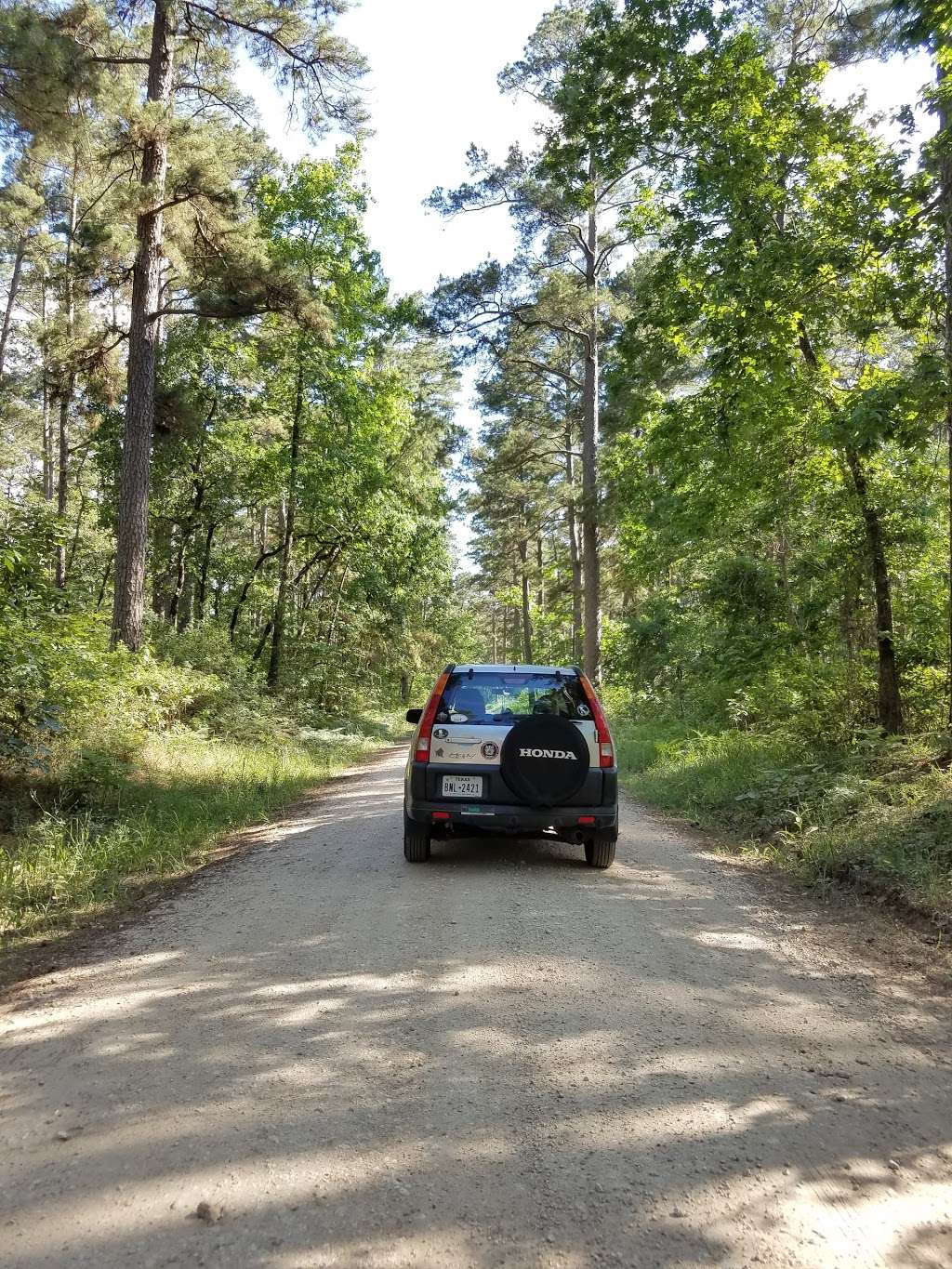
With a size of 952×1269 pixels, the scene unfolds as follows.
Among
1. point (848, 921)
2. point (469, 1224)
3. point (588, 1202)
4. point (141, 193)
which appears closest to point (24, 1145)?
point (469, 1224)

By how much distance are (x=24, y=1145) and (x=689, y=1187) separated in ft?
7.29

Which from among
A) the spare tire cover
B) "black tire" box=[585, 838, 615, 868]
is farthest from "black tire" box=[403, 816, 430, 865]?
"black tire" box=[585, 838, 615, 868]

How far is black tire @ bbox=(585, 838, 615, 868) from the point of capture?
264 inches

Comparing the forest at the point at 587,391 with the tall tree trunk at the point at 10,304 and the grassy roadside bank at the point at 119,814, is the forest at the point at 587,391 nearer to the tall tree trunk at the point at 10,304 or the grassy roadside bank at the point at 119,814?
the grassy roadside bank at the point at 119,814

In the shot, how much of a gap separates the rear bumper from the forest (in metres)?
1.93

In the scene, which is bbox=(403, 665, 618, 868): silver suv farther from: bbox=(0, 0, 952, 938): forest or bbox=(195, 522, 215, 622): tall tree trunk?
bbox=(195, 522, 215, 622): tall tree trunk

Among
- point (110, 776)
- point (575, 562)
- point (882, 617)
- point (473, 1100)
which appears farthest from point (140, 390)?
point (575, 562)

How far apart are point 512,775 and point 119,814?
4422mm

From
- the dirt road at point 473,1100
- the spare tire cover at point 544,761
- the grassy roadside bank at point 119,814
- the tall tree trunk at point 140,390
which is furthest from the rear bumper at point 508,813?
the tall tree trunk at point 140,390

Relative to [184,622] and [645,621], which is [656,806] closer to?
[645,621]

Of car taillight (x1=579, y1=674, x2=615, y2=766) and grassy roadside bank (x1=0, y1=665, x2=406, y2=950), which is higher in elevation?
car taillight (x1=579, y1=674, x2=615, y2=766)

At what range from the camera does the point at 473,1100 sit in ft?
9.51

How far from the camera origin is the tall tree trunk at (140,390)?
12.3 meters

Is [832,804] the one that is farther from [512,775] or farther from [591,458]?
[591,458]
